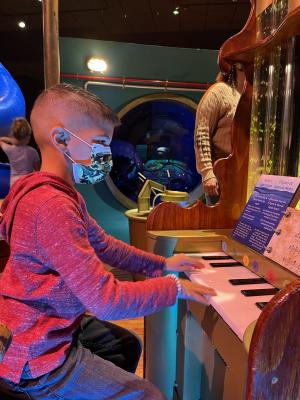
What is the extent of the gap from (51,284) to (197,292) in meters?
0.35

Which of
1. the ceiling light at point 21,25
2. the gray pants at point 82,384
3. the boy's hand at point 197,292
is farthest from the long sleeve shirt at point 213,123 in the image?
the ceiling light at point 21,25

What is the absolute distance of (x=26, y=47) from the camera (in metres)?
4.02

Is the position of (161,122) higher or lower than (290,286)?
higher

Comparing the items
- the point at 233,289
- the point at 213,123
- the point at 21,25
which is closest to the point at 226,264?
the point at 233,289

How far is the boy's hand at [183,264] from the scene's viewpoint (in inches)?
41.7

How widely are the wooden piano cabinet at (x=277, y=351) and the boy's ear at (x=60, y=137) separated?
616 mm

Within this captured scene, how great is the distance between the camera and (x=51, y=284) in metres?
0.82

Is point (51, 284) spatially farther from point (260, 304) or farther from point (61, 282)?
point (260, 304)

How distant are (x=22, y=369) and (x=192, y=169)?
3.92 meters

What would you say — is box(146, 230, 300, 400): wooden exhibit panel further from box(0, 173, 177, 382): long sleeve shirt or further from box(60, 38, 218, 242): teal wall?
box(60, 38, 218, 242): teal wall

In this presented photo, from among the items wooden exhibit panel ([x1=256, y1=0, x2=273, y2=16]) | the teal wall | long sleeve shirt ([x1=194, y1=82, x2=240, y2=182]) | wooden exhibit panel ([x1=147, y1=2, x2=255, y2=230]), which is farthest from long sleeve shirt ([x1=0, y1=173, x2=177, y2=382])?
the teal wall

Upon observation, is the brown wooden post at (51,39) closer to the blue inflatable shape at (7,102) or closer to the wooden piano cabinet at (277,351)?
the blue inflatable shape at (7,102)

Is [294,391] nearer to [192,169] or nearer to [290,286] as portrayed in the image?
[290,286]

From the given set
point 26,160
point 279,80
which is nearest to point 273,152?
point 279,80
